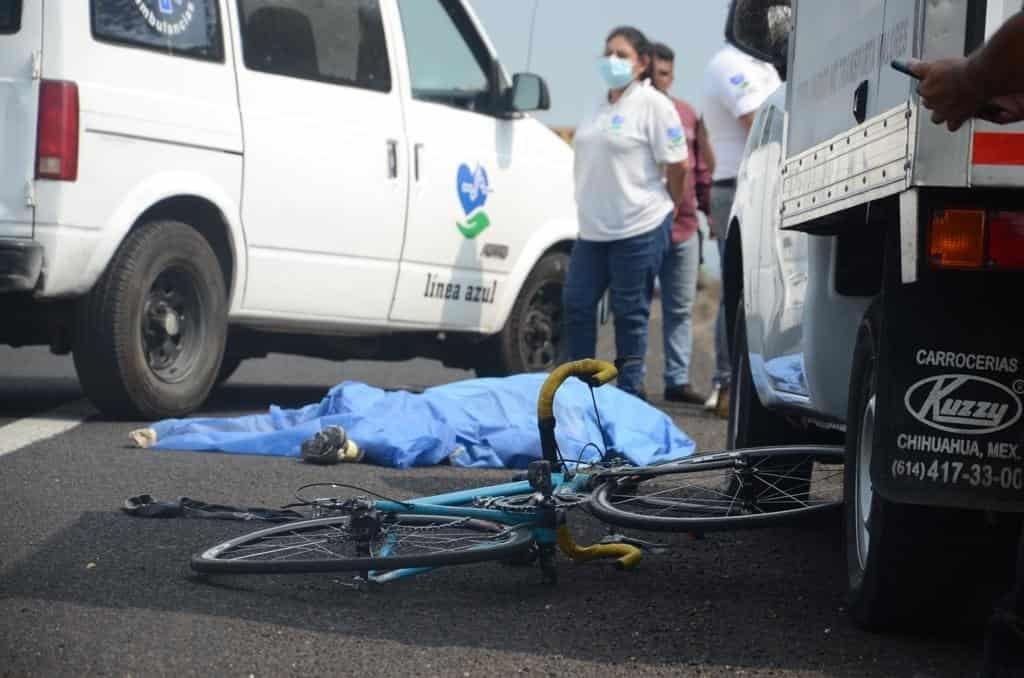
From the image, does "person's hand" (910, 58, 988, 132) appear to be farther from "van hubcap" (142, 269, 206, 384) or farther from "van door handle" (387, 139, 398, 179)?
"van door handle" (387, 139, 398, 179)

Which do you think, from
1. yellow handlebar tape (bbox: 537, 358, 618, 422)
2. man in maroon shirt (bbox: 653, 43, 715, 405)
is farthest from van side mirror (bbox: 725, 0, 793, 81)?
man in maroon shirt (bbox: 653, 43, 715, 405)

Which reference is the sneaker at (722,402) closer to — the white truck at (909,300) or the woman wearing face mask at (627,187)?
the woman wearing face mask at (627,187)

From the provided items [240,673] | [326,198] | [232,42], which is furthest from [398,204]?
[240,673]

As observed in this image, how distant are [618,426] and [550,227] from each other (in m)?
2.98

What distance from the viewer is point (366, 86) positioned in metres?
9.27

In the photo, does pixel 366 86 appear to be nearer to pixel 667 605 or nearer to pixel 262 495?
pixel 262 495

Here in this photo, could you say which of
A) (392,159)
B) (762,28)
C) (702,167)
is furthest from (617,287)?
(762,28)

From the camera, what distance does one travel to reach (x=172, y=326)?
328 inches

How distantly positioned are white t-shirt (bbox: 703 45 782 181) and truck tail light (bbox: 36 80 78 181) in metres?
3.79

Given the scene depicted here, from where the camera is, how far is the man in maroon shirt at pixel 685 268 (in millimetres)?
10906

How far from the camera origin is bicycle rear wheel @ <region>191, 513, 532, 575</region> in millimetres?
4301

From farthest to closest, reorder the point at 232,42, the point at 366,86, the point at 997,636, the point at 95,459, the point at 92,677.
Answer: the point at 366,86 → the point at 232,42 → the point at 95,459 → the point at 92,677 → the point at 997,636

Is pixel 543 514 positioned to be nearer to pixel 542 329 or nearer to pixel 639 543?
pixel 639 543

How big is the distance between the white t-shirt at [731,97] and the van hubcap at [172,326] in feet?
10.2
